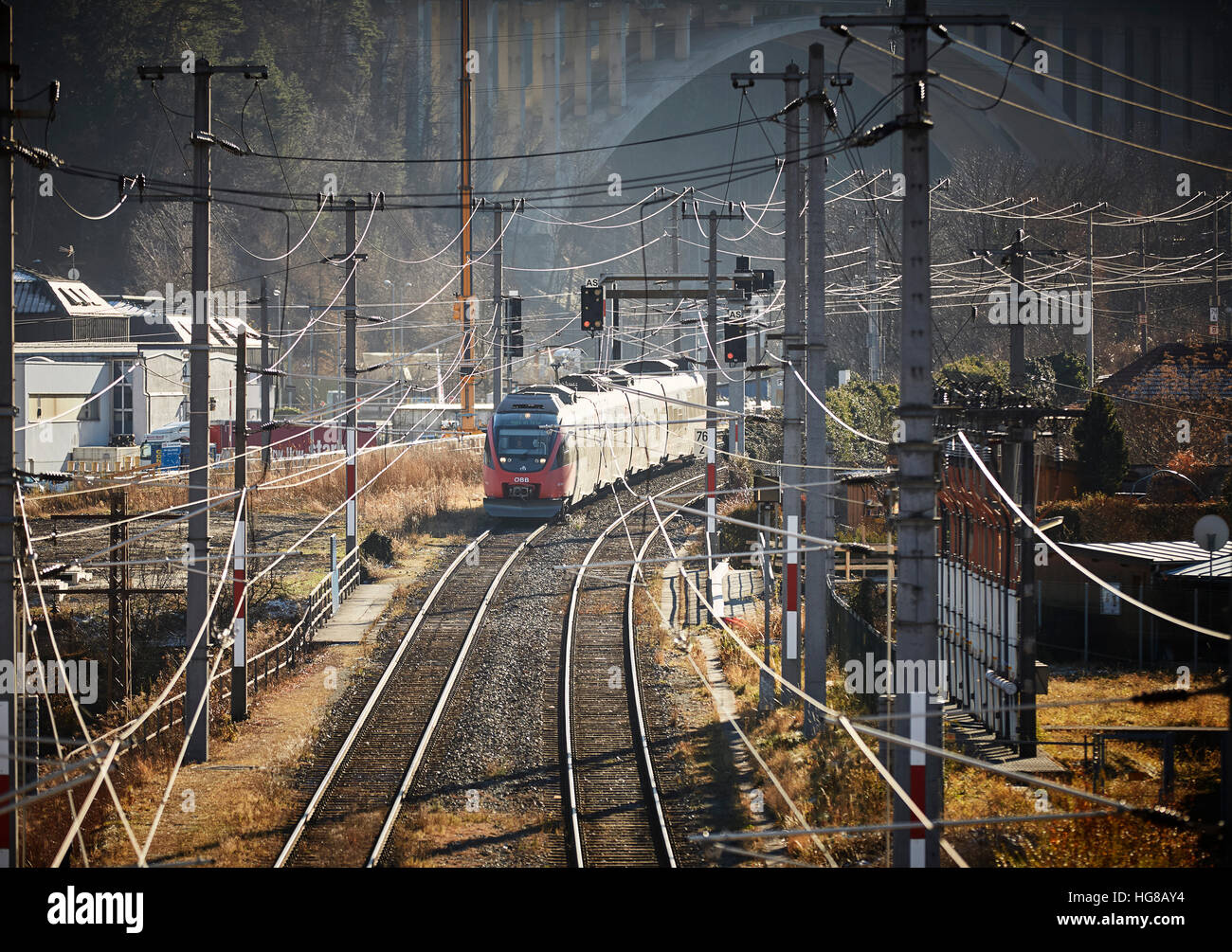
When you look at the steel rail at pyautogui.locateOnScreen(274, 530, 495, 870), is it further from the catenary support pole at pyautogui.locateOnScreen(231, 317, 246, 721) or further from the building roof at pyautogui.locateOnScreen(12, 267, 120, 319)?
the building roof at pyautogui.locateOnScreen(12, 267, 120, 319)

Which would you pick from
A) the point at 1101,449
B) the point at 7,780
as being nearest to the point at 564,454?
the point at 1101,449

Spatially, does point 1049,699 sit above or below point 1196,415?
below

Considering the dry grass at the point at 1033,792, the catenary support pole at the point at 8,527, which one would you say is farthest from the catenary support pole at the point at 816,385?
the catenary support pole at the point at 8,527

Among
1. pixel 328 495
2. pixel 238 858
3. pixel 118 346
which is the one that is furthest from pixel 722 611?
pixel 118 346

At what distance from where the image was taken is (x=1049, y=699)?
15867 millimetres

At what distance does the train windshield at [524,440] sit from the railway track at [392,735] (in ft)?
13.5

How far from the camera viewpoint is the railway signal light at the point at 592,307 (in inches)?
941

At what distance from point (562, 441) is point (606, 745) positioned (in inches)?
517

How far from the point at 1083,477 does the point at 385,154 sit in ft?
181

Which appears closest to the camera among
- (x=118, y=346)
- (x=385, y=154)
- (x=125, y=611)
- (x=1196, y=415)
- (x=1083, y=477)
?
(x=125, y=611)

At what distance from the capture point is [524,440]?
87.6ft

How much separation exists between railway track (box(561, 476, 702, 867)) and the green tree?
11.3 metres
